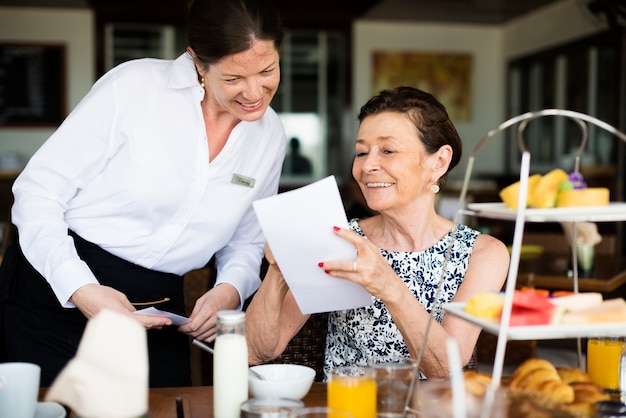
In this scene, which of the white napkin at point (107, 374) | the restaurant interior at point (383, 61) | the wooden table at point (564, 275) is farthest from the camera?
the restaurant interior at point (383, 61)

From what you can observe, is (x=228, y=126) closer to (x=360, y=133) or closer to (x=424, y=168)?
(x=360, y=133)

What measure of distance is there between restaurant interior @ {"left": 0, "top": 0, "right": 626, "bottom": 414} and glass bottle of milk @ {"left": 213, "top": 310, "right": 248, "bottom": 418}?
512 cm

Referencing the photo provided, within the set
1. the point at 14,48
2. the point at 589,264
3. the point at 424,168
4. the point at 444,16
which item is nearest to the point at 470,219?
the point at 589,264

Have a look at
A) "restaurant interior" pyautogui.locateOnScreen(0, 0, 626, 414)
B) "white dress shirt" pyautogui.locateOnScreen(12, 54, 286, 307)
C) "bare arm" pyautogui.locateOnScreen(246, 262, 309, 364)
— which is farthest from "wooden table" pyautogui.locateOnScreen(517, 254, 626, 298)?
"restaurant interior" pyautogui.locateOnScreen(0, 0, 626, 414)

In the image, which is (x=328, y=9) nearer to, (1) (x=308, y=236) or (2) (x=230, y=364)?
(1) (x=308, y=236)

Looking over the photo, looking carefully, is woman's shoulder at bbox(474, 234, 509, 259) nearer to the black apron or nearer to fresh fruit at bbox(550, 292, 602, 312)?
fresh fruit at bbox(550, 292, 602, 312)

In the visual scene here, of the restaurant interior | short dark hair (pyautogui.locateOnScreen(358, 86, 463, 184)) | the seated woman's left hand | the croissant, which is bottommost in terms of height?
the croissant

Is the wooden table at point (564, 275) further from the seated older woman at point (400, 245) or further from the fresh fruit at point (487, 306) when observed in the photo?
the fresh fruit at point (487, 306)

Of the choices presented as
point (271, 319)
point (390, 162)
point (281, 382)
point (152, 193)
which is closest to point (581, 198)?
point (281, 382)

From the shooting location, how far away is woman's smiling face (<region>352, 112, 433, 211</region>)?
1827mm

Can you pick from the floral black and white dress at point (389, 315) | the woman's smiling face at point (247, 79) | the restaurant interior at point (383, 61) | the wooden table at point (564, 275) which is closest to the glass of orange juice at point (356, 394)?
the floral black and white dress at point (389, 315)

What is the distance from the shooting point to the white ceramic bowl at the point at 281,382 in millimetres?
1296

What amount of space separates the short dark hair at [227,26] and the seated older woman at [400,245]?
39 centimetres

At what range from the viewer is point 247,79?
174 cm
